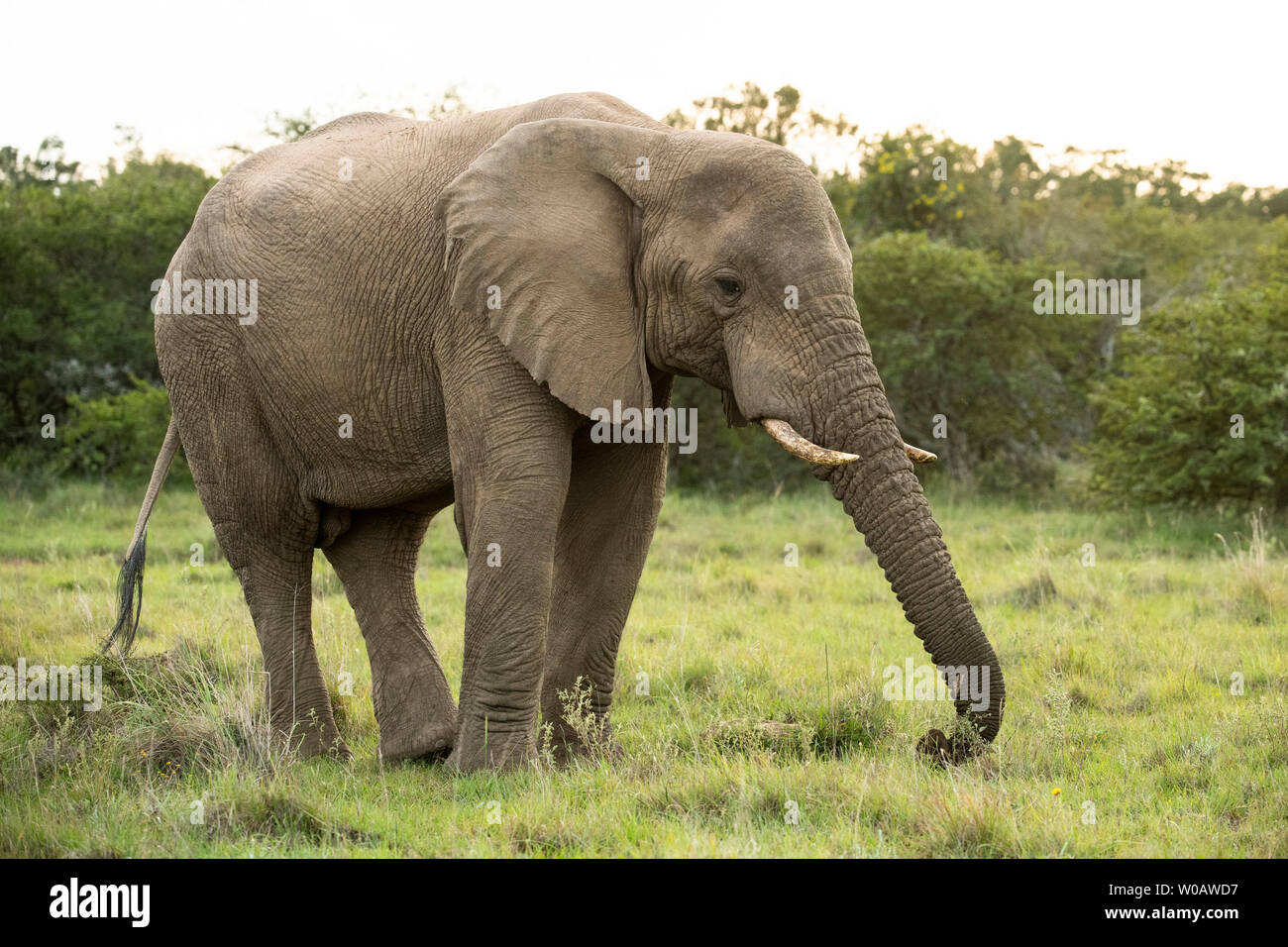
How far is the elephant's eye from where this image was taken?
5.83 m

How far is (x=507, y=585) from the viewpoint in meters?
6.03

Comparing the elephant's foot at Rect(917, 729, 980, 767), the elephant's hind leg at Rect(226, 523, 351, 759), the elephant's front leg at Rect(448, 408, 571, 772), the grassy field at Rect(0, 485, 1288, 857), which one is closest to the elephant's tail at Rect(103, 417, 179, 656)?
the grassy field at Rect(0, 485, 1288, 857)

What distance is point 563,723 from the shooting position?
22.6 ft

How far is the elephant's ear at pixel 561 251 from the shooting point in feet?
19.4

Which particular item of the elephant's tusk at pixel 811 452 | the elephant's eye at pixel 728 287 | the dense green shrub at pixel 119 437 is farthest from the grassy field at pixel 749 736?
the dense green shrub at pixel 119 437

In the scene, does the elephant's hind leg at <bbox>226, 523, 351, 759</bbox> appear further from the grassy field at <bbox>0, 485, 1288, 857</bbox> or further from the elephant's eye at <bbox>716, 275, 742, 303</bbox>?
the elephant's eye at <bbox>716, 275, 742, 303</bbox>

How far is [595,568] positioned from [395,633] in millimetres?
1118

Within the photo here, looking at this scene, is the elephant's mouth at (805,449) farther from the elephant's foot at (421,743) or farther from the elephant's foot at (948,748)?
the elephant's foot at (421,743)

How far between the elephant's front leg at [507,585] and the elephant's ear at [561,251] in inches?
13.5

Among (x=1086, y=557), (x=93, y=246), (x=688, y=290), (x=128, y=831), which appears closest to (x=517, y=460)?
(x=688, y=290)

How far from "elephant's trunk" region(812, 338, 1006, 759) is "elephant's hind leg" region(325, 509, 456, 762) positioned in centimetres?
242

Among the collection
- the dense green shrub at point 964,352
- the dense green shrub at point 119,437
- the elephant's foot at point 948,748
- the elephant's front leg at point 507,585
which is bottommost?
the elephant's foot at point 948,748
